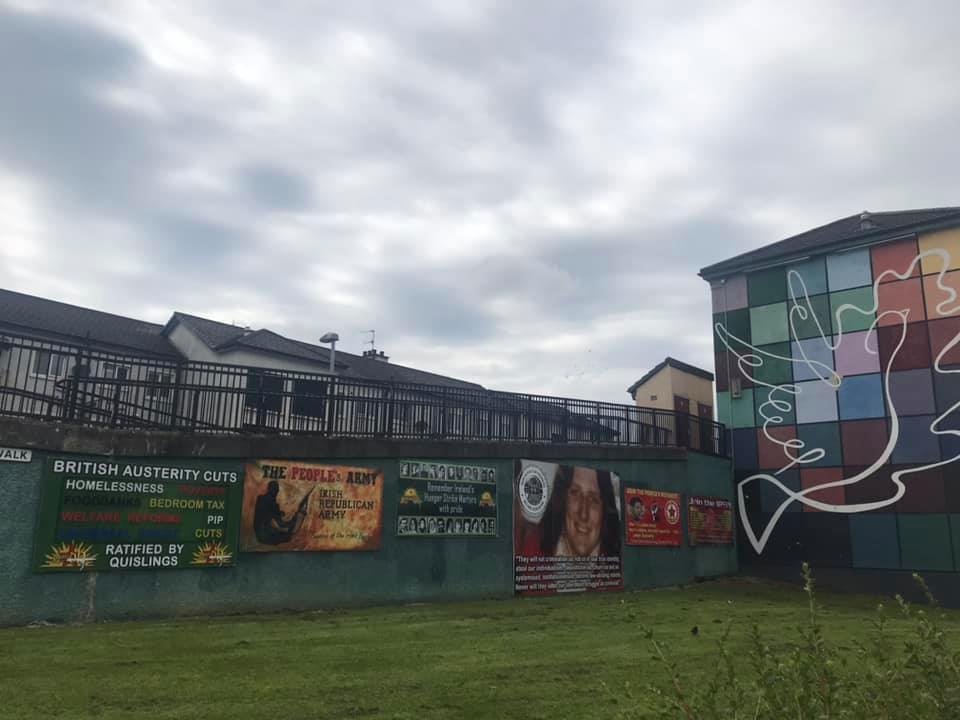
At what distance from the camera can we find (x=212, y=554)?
40.4 ft

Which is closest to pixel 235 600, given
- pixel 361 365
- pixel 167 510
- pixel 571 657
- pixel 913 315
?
pixel 167 510

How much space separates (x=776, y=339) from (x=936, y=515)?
270 inches

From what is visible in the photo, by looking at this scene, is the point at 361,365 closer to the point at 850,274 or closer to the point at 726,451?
the point at 726,451

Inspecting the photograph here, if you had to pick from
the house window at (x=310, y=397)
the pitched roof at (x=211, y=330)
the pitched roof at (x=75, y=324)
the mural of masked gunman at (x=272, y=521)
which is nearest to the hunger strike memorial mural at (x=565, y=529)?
the house window at (x=310, y=397)

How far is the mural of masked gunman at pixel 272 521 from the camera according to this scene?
12875 mm

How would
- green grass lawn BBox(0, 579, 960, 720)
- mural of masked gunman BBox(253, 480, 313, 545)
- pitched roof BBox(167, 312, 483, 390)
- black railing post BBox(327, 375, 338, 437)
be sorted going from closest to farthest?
green grass lawn BBox(0, 579, 960, 720) < mural of masked gunman BBox(253, 480, 313, 545) < black railing post BBox(327, 375, 338, 437) < pitched roof BBox(167, 312, 483, 390)


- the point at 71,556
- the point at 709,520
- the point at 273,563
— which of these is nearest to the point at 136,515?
the point at 71,556

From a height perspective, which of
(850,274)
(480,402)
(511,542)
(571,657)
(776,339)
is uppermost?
(850,274)

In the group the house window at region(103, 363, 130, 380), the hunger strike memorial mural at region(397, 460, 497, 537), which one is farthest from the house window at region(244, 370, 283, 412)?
the hunger strike memorial mural at region(397, 460, 497, 537)

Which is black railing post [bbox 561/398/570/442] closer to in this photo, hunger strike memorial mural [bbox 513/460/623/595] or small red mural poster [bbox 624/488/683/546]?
hunger strike memorial mural [bbox 513/460/623/595]

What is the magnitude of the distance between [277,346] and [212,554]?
75.7 feet

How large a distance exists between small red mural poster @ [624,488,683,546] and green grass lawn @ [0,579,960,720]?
5064 mm

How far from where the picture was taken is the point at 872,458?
70.5 feet

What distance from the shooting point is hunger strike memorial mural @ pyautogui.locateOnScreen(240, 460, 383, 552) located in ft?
42.3
